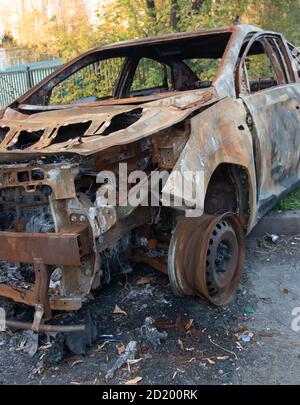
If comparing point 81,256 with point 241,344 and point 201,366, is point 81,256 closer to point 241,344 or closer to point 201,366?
point 201,366

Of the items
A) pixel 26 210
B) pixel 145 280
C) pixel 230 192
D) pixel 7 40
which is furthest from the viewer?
pixel 7 40

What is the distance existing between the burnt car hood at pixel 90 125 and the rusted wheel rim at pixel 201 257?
71cm

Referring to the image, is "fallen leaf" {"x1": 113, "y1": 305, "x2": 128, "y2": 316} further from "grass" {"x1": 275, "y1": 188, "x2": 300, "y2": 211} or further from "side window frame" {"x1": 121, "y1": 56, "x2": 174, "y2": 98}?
"side window frame" {"x1": 121, "y1": 56, "x2": 174, "y2": 98}

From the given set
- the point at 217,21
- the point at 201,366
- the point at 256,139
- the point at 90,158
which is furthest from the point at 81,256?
the point at 217,21

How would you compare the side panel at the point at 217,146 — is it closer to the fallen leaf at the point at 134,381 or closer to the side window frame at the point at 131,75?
the fallen leaf at the point at 134,381

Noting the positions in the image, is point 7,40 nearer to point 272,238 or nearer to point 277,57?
point 277,57

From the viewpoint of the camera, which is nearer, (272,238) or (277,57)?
(272,238)

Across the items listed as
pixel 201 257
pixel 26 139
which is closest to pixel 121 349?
pixel 201 257

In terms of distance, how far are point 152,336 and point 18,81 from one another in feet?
45.7

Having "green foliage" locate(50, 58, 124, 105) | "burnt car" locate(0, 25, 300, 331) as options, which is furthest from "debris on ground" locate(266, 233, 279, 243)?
"green foliage" locate(50, 58, 124, 105)

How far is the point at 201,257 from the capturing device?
109 inches

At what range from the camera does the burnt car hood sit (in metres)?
2.38

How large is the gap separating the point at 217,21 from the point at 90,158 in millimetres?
6510

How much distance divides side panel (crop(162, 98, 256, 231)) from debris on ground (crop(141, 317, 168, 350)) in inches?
31.5
